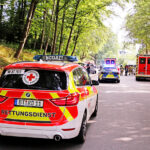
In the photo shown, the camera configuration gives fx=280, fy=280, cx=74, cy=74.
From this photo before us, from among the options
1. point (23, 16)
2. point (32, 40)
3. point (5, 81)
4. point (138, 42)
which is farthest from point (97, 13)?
point (5, 81)

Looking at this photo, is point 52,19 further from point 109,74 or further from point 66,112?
point 66,112

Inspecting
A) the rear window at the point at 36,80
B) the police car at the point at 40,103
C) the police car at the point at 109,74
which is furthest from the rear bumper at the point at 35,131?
the police car at the point at 109,74

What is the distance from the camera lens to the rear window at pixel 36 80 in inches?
195

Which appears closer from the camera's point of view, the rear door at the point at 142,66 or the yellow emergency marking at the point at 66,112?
the yellow emergency marking at the point at 66,112

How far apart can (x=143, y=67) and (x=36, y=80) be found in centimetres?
2623

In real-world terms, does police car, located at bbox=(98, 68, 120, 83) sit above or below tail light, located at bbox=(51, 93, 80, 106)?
below

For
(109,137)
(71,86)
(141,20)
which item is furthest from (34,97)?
(141,20)

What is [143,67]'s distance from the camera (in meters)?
29.9

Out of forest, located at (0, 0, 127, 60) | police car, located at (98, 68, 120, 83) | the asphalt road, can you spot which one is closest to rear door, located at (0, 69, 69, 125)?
the asphalt road

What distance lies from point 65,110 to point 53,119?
26cm

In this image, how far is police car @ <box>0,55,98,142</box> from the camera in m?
4.77

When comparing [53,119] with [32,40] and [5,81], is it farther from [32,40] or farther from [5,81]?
[32,40]

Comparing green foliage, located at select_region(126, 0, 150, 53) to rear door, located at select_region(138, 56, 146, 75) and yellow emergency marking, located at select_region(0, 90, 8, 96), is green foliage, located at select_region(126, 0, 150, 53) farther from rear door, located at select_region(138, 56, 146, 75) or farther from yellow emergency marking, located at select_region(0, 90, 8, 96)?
yellow emergency marking, located at select_region(0, 90, 8, 96)

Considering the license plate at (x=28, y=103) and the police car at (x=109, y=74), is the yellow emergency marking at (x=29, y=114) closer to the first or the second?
→ the license plate at (x=28, y=103)
